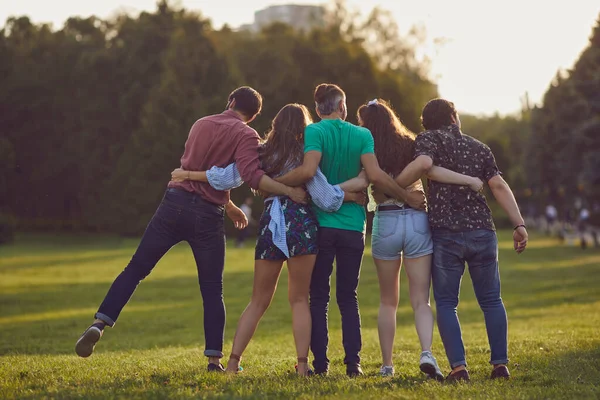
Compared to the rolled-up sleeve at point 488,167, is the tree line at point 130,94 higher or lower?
higher

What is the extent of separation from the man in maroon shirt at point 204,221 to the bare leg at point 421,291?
1.53 metres

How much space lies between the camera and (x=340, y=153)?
7688mm

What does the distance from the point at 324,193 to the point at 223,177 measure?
0.84m

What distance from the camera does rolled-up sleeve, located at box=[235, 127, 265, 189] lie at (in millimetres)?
7617

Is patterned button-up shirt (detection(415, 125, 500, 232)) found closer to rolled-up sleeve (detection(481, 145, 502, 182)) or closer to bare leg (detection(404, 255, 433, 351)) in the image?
rolled-up sleeve (detection(481, 145, 502, 182))

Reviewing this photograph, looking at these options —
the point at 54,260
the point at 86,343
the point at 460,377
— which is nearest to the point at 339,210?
the point at 460,377

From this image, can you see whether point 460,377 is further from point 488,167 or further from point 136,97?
point 136,97

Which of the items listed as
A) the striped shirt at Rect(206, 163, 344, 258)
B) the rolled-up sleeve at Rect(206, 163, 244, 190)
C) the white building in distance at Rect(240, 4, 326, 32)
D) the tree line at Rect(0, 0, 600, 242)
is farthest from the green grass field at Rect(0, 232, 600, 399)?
the white building in distance at Rect(240, 4, 326, 32)

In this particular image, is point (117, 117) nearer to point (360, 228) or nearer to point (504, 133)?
point (360, 228)

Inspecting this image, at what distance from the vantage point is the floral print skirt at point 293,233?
7.47m

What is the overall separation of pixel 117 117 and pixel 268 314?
50.0 m

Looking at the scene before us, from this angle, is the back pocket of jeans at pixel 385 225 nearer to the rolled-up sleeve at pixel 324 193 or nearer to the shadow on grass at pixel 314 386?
the rolled-up sleeve at pixel 324 193

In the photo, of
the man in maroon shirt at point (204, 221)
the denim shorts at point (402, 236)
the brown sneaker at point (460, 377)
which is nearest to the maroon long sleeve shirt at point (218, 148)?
the man in maroon shirt at point (204, 221)

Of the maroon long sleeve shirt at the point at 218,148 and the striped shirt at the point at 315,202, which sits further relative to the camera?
the maroon long sleeve shirt at the point at 218,148
